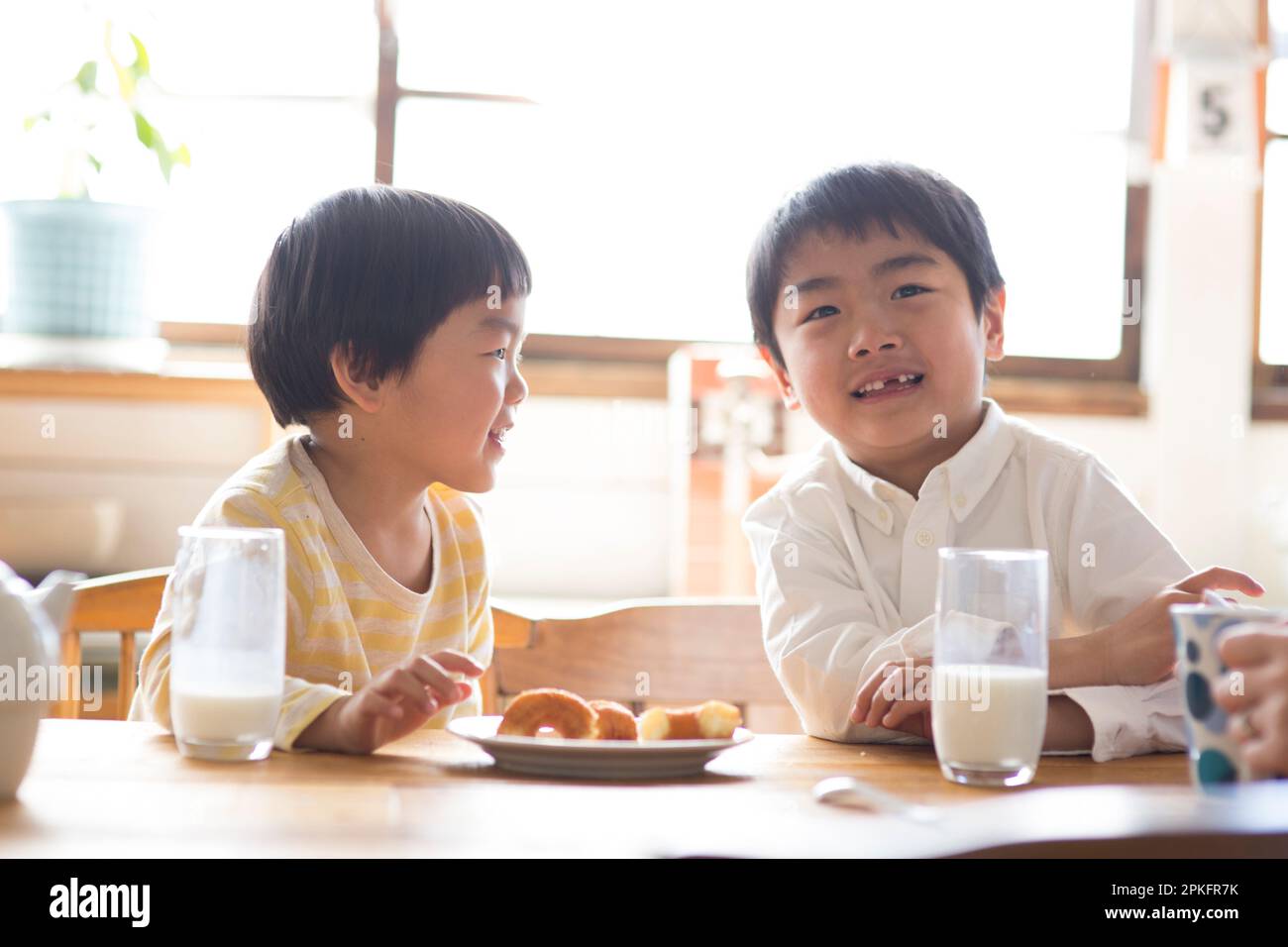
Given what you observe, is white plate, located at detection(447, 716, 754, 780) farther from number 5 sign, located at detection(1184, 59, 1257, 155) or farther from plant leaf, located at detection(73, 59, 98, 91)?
number 5 sign, located at detection(1184, 59, 1257, 155)

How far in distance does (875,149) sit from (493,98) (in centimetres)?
92

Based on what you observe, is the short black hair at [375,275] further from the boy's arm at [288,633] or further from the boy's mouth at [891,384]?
the boy's mouth at [891,384]

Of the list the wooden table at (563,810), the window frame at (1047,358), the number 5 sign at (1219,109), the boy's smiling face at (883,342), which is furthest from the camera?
the window frame at (1047,358)

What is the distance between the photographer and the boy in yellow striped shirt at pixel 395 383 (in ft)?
4.06

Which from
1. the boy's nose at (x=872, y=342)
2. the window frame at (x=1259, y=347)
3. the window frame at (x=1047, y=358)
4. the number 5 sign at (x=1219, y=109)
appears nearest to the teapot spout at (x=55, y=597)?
the boy's nose at (x=872, y=342)

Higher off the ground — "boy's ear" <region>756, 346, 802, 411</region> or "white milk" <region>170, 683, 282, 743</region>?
"boy's ear" <region>756, 346, 802, 411</region>

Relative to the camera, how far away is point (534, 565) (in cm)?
308

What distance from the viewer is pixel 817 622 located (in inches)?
44.0

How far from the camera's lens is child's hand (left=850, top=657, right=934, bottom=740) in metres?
0.93

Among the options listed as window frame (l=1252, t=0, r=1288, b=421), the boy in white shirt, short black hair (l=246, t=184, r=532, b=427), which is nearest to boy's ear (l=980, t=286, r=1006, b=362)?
the boy in white shirt

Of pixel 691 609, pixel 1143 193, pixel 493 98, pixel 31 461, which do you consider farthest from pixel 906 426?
pixel 1143 193

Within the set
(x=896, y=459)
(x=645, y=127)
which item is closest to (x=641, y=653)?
(x=896, y=459)

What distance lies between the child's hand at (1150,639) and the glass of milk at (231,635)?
58cm

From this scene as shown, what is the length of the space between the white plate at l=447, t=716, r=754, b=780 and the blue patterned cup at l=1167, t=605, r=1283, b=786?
270 millimetres
